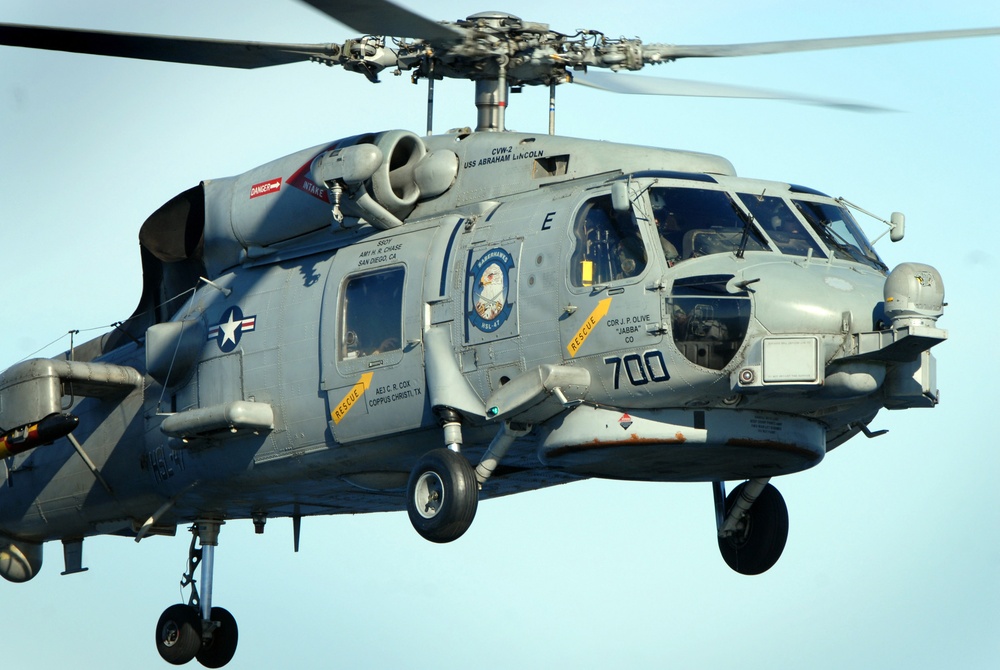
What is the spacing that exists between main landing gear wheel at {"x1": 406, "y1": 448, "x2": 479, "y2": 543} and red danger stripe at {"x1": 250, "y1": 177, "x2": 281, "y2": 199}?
12.4 ft

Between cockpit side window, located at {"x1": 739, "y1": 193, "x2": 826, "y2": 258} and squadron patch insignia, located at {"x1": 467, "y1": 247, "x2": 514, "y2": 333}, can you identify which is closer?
cockpit side window, located at {"x1": 739, "y1": 193, "x2": 826, "y2": 258}

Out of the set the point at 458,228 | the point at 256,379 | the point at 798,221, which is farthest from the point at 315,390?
the point at 798,221

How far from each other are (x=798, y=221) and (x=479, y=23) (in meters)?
3.83

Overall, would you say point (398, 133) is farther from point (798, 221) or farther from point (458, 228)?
point (798, 221)

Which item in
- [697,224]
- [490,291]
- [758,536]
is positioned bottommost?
[758,536]

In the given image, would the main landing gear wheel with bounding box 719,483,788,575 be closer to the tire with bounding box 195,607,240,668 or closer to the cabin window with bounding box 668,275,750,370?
the cabin window with bounding box 668,275,750,370

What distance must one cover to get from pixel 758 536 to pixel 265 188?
627 centimetres

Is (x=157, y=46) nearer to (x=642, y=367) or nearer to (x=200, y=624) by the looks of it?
(x=642, y=367)

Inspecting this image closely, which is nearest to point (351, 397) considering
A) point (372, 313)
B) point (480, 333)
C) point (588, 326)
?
point (372, 313)

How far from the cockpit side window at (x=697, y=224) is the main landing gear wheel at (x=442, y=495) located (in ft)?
8.94

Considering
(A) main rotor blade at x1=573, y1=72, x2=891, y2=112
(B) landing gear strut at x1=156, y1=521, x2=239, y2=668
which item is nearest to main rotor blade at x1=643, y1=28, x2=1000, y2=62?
(A) main rotor blade at x1=573, y1=72, x2=891, y2=112

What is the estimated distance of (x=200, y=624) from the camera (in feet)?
75.8

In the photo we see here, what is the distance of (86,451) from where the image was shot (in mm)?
22562

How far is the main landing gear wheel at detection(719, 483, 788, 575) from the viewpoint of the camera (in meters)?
20.0
